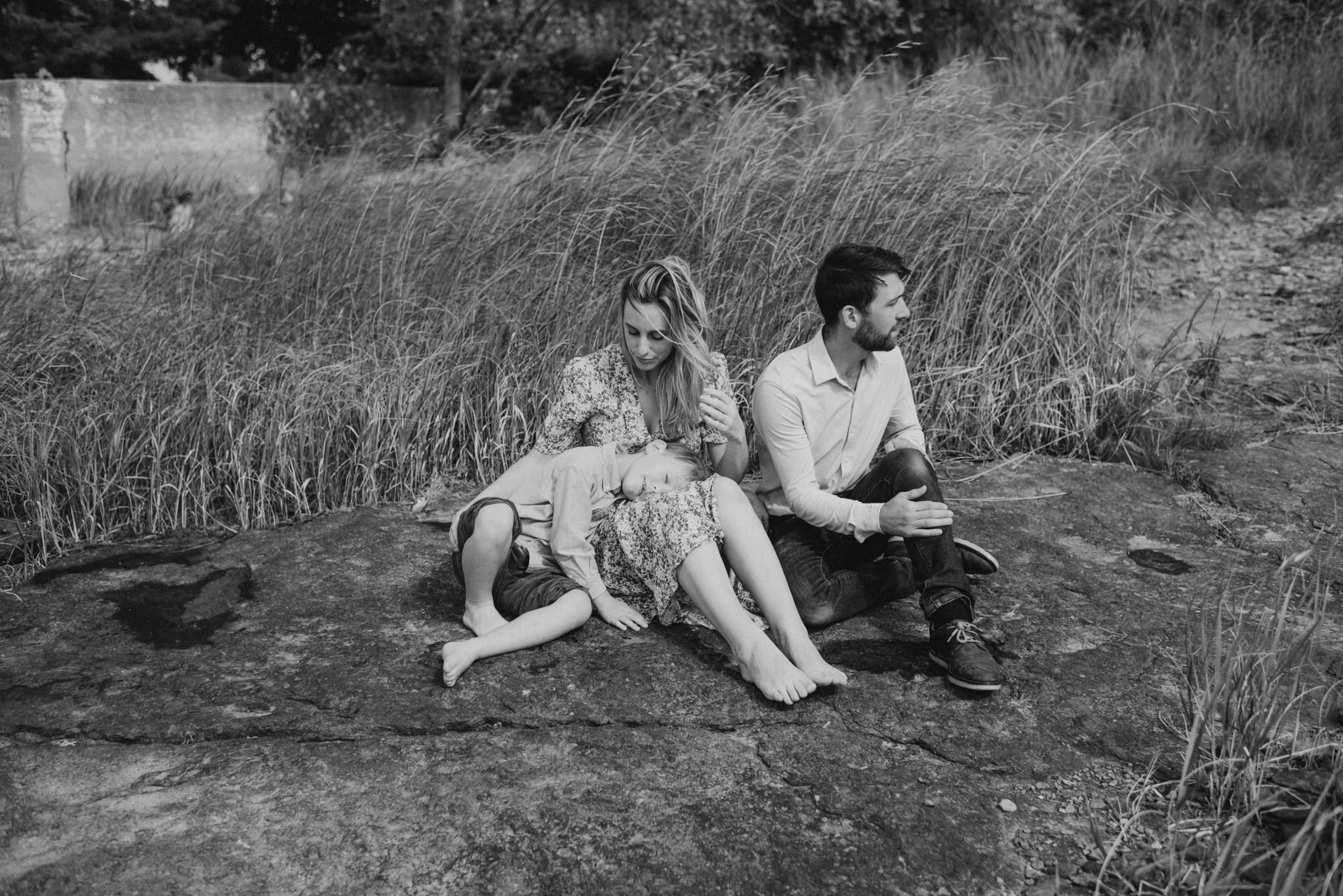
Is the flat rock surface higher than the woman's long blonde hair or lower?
lower

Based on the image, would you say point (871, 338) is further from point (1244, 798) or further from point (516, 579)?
point (1244, 798)

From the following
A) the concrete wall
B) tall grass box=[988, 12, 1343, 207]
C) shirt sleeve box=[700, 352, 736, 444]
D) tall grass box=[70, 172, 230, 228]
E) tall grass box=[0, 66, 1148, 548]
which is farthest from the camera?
the concrete wall

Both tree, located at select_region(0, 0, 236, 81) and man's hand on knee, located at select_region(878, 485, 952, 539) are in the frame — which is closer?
man's hand on knee, located at select_region(878, 485, 952, 539)

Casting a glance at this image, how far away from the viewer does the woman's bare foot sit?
2.74 meters

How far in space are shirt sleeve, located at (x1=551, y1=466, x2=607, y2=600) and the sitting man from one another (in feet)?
1.80

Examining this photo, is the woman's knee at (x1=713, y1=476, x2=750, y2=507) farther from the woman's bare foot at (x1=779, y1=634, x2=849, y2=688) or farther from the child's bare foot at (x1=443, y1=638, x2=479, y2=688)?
the child's bare foot at (x1=443, y1=638, x2=479, y2=688)

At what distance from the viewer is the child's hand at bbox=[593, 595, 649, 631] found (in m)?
3.08

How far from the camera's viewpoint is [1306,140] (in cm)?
783

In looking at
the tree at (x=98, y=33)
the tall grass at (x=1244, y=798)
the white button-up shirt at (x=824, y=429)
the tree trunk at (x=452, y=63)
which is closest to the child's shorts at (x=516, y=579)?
the white button-up shirt at (x=824, y=429)

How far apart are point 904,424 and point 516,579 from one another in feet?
4.17

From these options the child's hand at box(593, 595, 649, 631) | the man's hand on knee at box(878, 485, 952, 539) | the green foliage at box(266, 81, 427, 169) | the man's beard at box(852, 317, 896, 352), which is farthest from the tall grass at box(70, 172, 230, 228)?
the man's hand on knee at box(878, 485, 952, 539)

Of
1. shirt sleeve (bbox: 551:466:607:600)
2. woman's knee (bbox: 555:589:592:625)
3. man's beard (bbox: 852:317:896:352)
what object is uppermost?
man's beard (bbox: 852:317:896:352)

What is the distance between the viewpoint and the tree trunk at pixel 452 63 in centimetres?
995

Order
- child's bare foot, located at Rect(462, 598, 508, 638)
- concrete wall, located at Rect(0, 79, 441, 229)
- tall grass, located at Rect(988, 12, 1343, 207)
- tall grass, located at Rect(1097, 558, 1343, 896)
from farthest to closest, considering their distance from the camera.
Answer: concrete wall, located at Rect(0, 79, 441, 229) → tall grass, located at Rect(988, 12, 1343, 207) → child's bare foot, located at Rect(462, 598, 508, 638) → tall grass, located at Rect(1097, 558, 1343, 896)
